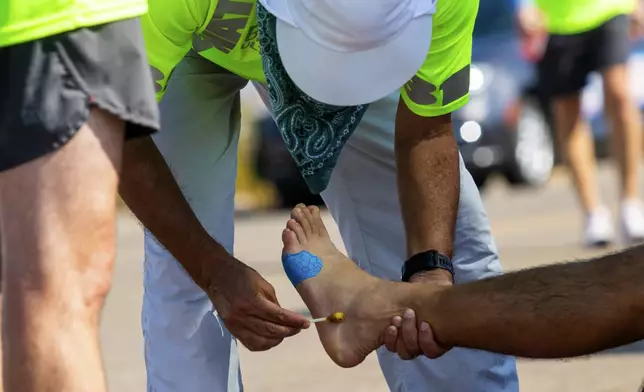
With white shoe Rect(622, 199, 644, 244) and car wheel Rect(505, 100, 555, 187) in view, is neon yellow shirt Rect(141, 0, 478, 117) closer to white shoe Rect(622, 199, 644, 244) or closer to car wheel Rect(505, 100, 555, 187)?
white shoe Rect(622, 199, 644, 244)

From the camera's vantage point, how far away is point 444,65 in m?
3.55

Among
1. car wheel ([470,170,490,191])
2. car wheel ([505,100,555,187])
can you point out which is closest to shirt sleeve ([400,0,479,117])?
car wheel ([470,170,490,191])

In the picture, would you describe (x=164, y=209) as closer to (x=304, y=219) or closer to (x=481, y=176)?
(x=304, y=219)

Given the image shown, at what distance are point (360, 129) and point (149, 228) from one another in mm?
675

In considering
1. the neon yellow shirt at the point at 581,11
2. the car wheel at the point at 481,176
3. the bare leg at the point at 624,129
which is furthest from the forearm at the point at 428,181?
the car wheel at the point at 481,176

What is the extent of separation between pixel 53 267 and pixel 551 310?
43.9 inches

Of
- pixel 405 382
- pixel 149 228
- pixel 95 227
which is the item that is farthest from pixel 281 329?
pixel 95 227

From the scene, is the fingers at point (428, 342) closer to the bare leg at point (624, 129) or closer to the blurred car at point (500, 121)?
the bare leg at point (624, 129)

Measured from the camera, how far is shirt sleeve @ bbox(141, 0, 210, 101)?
342 centimetres

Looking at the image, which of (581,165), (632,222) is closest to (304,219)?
(632,222)

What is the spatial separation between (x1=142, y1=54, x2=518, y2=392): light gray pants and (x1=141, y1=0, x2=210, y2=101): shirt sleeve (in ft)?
0.85

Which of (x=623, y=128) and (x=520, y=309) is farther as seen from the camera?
(x=623, y=128)

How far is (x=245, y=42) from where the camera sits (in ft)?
11.6

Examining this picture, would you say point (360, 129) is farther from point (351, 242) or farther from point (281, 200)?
point (281, 200)
